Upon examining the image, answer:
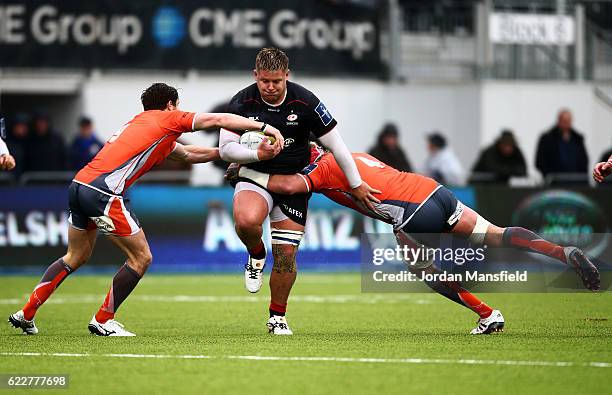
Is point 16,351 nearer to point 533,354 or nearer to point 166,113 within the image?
point 166,113

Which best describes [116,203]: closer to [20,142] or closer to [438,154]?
[20,142]

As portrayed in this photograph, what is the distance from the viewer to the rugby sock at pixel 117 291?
11.3m

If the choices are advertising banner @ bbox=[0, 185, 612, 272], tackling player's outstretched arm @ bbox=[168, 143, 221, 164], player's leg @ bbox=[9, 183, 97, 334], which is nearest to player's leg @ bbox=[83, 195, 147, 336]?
player's leg @ bbox=[9, 183, 97, 334]

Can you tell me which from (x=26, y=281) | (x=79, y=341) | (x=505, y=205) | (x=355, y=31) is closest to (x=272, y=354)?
(x=79, y=341)

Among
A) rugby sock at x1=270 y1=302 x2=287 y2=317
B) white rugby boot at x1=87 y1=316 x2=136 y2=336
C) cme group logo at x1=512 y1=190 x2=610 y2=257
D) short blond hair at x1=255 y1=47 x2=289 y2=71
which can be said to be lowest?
cme group logo at x1=512 y1=190 x2=610 y2=257

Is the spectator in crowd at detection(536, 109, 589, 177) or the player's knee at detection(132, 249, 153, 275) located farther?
the spectator in crowd at detection(536, 109, 589, 177)

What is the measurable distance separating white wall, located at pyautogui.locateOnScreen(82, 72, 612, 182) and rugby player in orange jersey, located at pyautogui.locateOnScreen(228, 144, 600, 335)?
14.6 meters

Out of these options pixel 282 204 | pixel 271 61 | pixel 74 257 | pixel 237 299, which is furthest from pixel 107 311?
pixel 237 299

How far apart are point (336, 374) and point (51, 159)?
45.5 feet

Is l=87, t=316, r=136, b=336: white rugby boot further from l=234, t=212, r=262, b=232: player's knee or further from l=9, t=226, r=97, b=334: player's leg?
l=234, t=212, r=262, b=232: player's knee

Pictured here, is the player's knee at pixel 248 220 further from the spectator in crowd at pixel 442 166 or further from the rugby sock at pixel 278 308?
the spectator in crowd at pixel 442 166

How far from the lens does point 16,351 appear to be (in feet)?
33.4

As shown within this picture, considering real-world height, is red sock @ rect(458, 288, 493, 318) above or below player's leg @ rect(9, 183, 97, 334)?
below

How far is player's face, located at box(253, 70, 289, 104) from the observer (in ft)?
Result: 36.7
